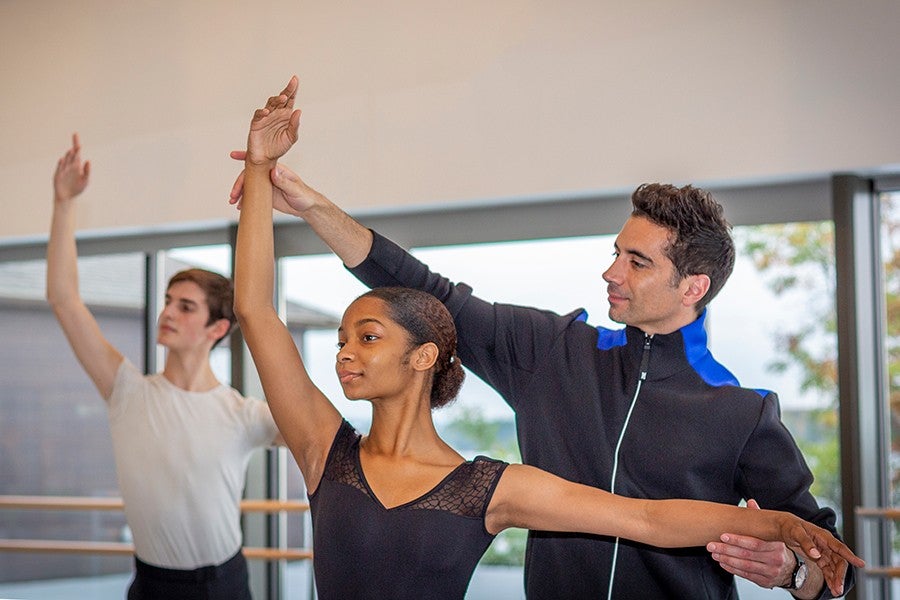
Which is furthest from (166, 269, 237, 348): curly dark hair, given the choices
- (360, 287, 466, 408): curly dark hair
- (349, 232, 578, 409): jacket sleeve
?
(360, 287, 466, 408): curly dark hair

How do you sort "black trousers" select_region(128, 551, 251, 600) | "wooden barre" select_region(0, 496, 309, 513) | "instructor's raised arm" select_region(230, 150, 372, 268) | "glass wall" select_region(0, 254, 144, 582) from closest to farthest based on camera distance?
"instructor's raised arm" select_region(230, 150, 372, 268)
"black trousers" select_region(128, 551, 251, 600)
"wooden barre" select_region(0, 496, 309, 513)
"glass wall" select_region(0, 254, 144, 582)

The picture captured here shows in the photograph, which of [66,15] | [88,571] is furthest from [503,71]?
[88,571]

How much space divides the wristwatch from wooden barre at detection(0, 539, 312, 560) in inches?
81.1

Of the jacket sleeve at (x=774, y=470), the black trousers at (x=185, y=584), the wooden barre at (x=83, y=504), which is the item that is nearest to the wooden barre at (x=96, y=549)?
the wooden barre at (x=83, y=504)

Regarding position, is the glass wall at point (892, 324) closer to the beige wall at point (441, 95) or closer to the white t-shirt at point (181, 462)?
the beige wall at point (441, 95)

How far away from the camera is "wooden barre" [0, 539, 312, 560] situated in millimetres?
3635

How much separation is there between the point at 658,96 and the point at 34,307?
2783 millimetres

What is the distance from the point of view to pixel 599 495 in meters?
1.69

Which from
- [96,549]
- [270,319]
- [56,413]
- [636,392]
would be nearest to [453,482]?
[270,319]

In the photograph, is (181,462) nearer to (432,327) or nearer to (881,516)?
(432,327)

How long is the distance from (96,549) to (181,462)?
128 cm

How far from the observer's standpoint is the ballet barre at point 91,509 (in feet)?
11.9

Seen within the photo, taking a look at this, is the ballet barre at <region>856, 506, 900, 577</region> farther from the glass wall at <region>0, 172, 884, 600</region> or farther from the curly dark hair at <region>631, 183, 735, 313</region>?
the curly dark hair at <region>631, 183, 735, 313</region>

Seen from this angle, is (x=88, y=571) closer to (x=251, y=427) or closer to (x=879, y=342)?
(x=251, y=427)
